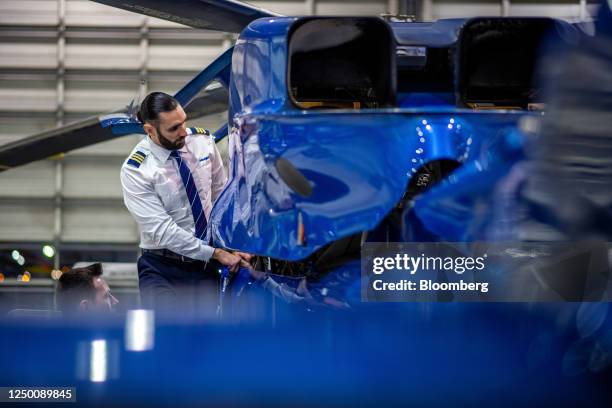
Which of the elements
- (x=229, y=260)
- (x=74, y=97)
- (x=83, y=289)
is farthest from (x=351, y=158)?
(x=74, y=97)

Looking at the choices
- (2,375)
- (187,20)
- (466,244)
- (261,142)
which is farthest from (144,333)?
(187,20)

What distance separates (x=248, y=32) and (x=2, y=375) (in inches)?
71.3

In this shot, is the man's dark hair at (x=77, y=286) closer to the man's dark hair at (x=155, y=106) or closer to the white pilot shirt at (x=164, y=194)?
the white pilot shirt at (x=164, y=194)

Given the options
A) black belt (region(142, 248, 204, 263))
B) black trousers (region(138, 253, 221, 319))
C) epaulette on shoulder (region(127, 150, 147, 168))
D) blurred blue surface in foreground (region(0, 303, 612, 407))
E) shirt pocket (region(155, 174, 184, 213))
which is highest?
epaulette on shoulder (region(127, 150, 147, 168))

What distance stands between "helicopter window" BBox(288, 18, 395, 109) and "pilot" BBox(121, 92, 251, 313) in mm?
822

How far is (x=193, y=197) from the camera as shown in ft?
13.6

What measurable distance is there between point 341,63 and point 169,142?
3.35 ft

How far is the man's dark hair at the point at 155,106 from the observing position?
3994mm

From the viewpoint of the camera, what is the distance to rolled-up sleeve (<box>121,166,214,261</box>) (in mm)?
3986

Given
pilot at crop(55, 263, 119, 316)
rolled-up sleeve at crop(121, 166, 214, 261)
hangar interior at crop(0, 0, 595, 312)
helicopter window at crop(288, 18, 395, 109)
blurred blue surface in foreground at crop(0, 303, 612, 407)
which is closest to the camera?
blurred blue surface in foreground at crop(0, 303, 612, 407)

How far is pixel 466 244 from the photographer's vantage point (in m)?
2.40

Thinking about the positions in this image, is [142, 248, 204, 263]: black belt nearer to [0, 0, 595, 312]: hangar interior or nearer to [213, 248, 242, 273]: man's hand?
[213, 248, 242, 273]: man's hand

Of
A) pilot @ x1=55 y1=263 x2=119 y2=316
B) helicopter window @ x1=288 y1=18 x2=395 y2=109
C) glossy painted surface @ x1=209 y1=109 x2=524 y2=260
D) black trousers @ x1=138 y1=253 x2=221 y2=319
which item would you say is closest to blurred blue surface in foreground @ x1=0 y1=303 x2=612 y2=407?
glossy painted surface @ x1=209 y1=109 x2=524 y2=260

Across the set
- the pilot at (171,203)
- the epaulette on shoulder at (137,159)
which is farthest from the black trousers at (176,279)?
the epaulette on shoulder at (137,159)
